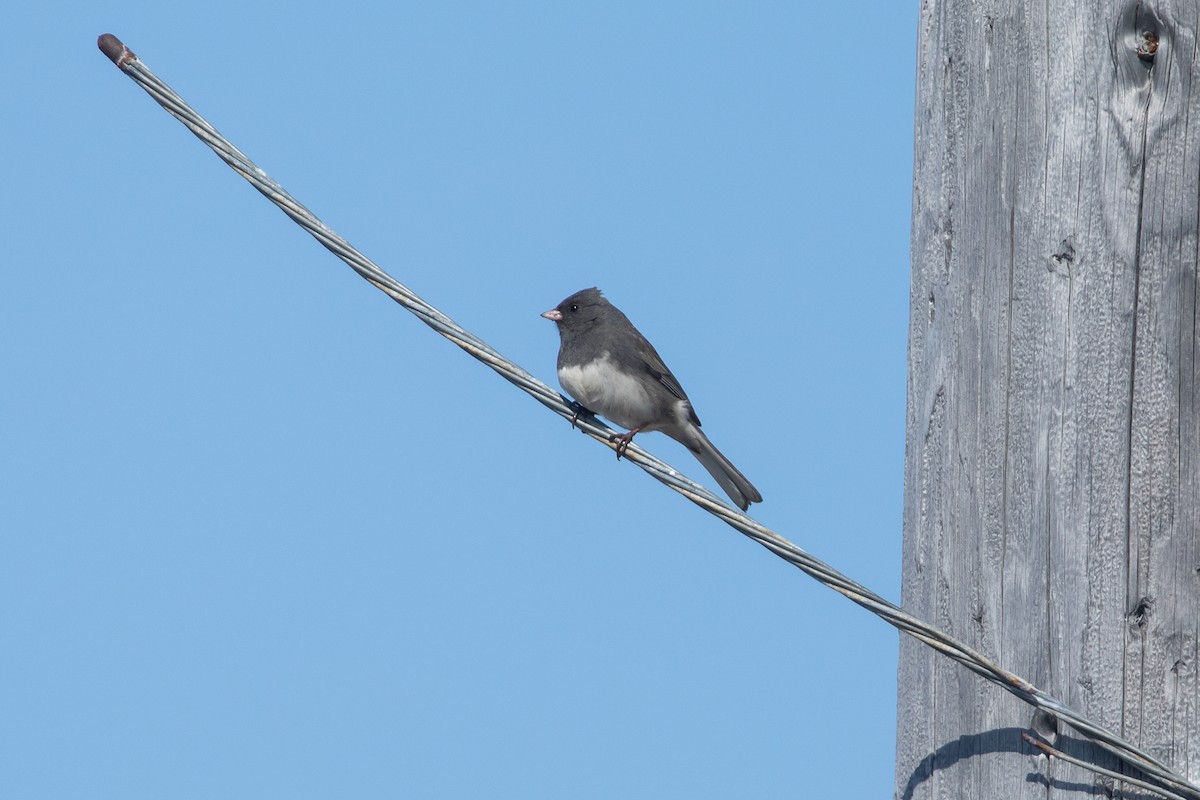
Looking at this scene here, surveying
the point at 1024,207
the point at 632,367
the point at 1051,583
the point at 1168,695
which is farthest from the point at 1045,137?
the point at 632,367

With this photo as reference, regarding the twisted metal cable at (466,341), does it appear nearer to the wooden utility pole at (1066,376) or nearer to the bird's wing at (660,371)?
the wooden utility pole at (1066,376)

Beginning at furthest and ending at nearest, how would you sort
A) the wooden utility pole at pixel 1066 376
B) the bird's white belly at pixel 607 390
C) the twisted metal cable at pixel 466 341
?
1. the bird's white belly at pixel 607 390
2. the twisted metal cable at pixel 466 341
3. the wooden utility pole at pixel 1066 376

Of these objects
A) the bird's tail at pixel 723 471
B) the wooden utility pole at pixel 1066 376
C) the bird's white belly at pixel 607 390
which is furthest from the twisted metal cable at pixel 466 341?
the bird's tail at pixel 723 471

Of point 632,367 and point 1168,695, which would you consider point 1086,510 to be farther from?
point 632,367

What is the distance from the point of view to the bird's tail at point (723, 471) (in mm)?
6613

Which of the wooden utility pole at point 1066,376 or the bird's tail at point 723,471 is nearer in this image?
the wooden utility pole at point 1066,376

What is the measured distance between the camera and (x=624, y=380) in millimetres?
6645

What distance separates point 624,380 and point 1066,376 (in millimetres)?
4292

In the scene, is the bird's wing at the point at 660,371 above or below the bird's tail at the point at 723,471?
above

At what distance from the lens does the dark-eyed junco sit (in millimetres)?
6594

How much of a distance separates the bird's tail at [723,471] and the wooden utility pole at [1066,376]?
3.90 m

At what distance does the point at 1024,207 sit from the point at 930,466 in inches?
22.3

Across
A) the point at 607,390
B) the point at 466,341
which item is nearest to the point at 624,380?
the point at 607,390

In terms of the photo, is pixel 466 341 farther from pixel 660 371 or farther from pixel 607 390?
pixel 660 371
